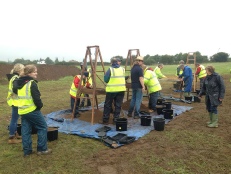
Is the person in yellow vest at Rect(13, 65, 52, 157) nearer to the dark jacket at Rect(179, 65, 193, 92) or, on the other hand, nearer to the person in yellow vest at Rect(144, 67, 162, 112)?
the person in yellow vest at Rect(144, 67, 162, 112)

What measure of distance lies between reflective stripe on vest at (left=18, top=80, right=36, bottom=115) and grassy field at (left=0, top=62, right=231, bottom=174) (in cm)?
104

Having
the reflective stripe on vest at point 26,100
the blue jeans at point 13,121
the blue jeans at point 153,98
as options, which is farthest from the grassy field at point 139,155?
the blue jeans at point 153,98

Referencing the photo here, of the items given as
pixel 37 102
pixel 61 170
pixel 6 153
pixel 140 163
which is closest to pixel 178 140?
pixel 140 163

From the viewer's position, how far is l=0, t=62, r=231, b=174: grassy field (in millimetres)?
4188

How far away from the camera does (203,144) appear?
535cm

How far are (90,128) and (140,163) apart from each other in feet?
8.34

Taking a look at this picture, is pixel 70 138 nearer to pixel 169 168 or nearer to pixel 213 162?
pixel 169 168

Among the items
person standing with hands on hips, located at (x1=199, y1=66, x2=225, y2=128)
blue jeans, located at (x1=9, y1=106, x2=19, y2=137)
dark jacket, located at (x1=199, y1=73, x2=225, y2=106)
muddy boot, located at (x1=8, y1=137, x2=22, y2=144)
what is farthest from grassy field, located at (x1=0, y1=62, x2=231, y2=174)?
dark jacket, located at (x1=199, y1=73, x2=225, y2=106)

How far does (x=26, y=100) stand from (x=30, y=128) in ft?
2.11

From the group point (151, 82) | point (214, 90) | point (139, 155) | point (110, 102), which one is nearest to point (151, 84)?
point (151, 82)

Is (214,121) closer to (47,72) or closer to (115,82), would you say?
(115,82)

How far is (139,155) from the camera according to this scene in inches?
188

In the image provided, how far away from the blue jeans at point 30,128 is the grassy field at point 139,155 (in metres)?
0.22

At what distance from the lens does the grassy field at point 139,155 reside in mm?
4188
